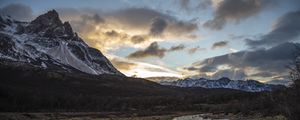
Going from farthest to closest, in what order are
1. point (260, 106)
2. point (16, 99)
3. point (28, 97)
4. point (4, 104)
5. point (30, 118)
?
1. point (28, 97)
2. point (16, 99)
3. point (4, 104)
4. point (30, 118)
5. point (260, 106)

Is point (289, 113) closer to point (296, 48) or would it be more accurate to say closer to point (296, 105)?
point (296, 105)

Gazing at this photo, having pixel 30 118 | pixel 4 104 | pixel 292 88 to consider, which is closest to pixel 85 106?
pixel 4 104

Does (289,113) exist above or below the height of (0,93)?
below

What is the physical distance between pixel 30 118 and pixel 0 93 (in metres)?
61.1

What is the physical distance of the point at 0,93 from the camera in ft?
552

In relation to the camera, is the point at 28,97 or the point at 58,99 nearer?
the point at 28,97

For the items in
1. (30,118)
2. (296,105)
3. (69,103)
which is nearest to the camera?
(296,105)

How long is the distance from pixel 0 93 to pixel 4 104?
61.3ft

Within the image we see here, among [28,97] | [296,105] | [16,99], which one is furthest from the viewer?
[28,97]

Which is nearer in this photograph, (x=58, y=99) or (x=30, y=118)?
(x=30, y=118)

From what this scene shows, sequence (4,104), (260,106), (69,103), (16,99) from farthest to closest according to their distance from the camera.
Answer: (69,103)
(16,99)
(4,104)
(260,106)

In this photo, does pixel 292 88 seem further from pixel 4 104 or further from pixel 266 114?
pixel 4 104

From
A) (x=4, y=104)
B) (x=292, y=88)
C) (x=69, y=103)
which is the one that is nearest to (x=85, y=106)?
(x=69, y=103)

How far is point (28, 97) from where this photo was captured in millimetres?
182000
